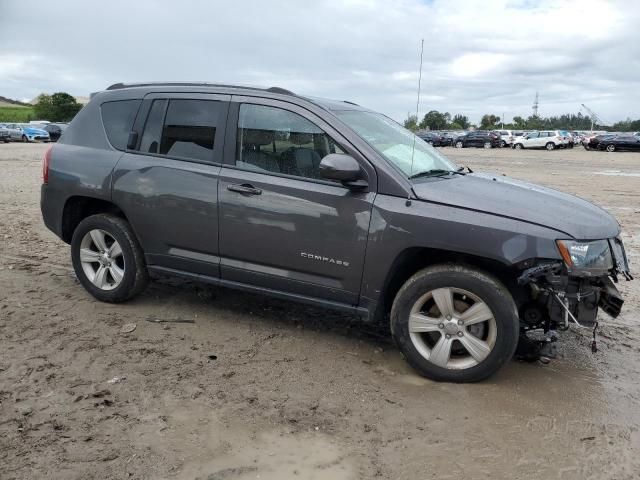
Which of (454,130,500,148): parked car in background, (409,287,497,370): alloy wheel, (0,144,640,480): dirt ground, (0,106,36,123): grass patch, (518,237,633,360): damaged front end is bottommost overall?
(0,144,640,480): dirt ground

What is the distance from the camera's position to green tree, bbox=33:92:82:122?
279 feet

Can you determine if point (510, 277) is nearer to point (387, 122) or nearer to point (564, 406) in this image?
point (564, 406)

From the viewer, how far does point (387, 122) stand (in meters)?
4.96

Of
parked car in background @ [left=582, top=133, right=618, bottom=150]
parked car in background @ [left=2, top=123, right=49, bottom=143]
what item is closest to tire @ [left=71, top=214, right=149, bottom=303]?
parked car in background @ [left=582, top=133, right=618, bottom=150]

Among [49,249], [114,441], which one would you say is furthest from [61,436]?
[49,249]

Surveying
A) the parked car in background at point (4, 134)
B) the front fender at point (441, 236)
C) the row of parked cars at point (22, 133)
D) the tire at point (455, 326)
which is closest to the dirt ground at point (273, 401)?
the tire at point (455, 326)

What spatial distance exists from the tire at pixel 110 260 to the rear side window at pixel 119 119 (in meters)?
0.65

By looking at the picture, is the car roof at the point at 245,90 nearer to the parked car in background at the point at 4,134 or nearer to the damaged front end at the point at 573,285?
the damaged front end at the point at 573,285

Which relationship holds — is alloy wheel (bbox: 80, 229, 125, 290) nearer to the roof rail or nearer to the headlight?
the roof rail

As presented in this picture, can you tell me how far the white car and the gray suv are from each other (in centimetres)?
4213

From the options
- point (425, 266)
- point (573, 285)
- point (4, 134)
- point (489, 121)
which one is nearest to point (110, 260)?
point (425, 266)

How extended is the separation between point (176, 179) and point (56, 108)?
298ft

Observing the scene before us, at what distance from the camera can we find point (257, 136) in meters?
4.36

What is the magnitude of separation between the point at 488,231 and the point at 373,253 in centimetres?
76
